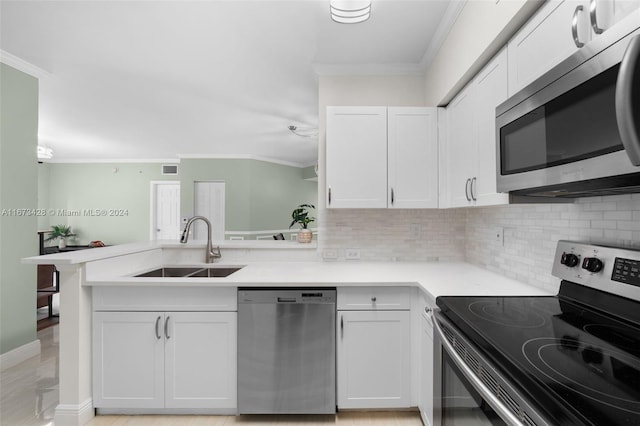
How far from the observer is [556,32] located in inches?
43.9

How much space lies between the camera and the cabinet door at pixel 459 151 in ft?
6.07

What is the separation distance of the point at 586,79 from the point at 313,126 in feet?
13.1

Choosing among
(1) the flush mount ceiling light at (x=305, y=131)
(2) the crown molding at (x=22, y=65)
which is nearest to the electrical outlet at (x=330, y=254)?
(1) the flush mount ceiling light at (x=305, y=131)

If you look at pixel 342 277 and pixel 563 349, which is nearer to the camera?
pixel 563 349

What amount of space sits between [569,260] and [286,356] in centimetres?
151

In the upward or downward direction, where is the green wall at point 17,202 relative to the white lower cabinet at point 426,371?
upward

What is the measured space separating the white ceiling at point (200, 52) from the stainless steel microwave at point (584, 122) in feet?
4.07

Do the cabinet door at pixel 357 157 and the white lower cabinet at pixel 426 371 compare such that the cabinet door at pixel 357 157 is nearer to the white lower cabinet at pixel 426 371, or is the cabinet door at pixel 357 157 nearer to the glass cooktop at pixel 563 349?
the white lower cabinet at pixel 426 371

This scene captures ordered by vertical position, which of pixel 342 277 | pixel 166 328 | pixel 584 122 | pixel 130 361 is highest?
pixel 584 122

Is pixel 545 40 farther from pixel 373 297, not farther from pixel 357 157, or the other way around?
pixel 373 297

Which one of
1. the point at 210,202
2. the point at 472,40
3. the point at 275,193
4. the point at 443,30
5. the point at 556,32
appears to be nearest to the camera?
the point at 556,32

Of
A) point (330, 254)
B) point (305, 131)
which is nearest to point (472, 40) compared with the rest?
point (330, 254)

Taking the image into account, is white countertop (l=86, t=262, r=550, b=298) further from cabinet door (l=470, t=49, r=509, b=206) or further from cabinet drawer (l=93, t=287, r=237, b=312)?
cabinet door (l=470, t=49, r=509, b=206)

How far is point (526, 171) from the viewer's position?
1.14 m
